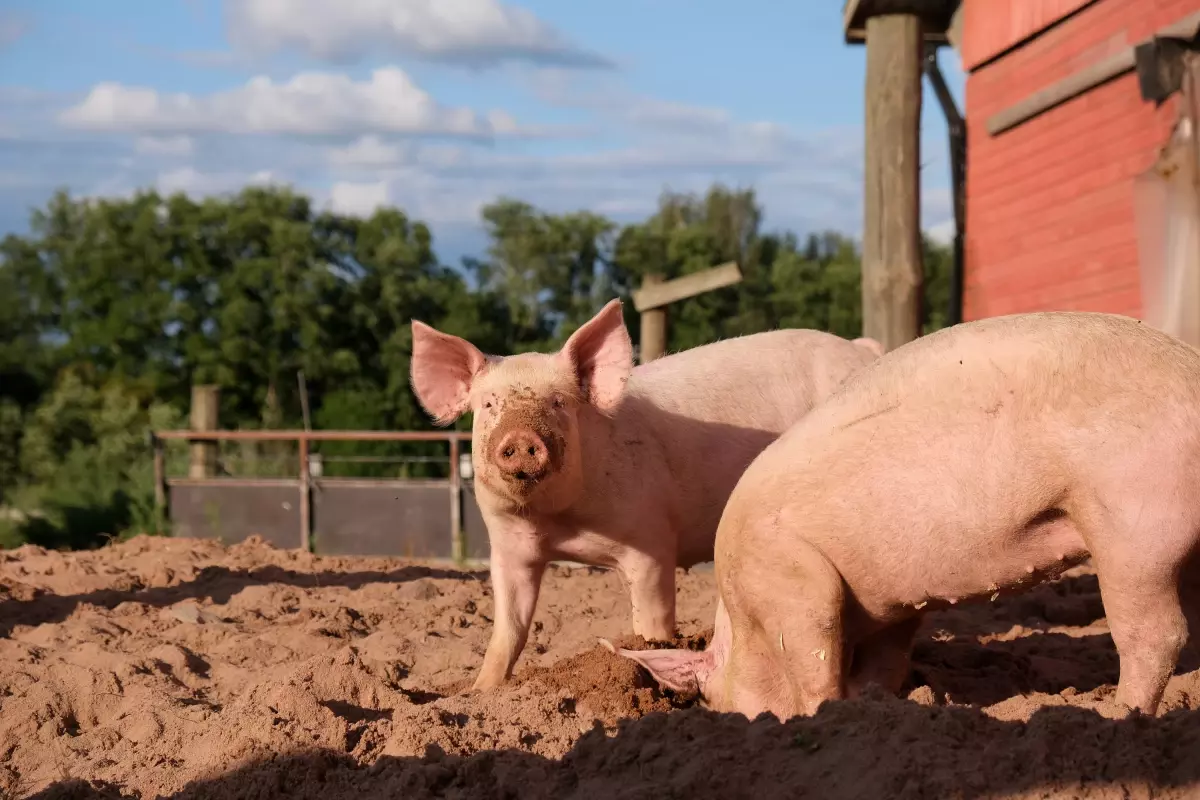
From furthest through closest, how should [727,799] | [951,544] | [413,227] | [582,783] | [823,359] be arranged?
[413,227], [823,359], [951,544], [582,783], [727,799]

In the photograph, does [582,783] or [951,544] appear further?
[951,544]

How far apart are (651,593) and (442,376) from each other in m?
1.26

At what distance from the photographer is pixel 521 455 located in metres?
4.91

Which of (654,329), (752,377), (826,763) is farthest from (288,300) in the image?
(826,763)

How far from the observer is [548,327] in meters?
51.1

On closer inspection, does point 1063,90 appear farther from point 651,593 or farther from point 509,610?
point 509,610

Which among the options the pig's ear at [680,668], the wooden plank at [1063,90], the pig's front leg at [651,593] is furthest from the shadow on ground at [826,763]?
the wooden plank at [1063,90]

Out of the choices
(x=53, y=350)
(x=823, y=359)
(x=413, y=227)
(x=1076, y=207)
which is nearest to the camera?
(x=823, y=359)

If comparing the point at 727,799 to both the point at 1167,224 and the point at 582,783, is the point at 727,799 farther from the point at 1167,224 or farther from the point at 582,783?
the point at 1167,224

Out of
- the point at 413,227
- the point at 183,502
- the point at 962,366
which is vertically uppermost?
the point at 413,227

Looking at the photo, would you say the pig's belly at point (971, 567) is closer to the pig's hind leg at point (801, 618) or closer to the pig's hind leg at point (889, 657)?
the pig's hind leg at point (801, 618)

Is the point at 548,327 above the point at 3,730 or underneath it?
above

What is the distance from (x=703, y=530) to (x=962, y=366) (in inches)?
80.6

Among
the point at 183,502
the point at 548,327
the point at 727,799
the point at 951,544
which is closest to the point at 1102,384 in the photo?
the point at 951,544
